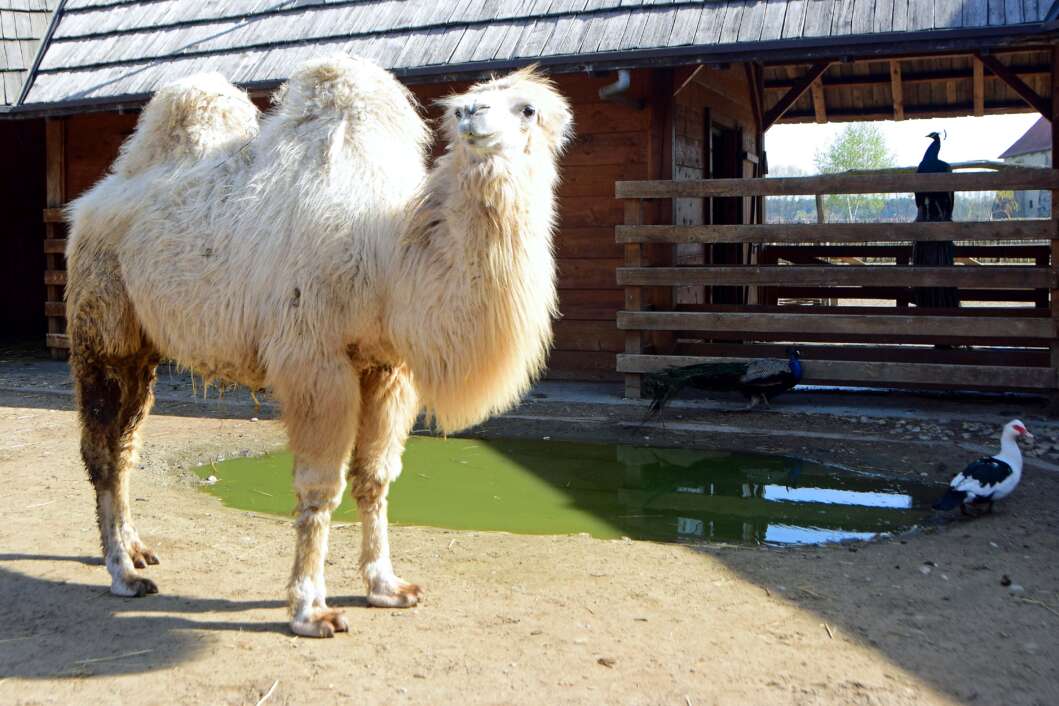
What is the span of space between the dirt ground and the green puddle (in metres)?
0.41

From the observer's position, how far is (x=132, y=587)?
4699 mm

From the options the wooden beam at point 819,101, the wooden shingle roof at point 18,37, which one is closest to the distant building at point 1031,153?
the wooden beam at point 819,101

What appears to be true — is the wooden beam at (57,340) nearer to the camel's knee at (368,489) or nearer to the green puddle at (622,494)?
the green puddle at (622,494)

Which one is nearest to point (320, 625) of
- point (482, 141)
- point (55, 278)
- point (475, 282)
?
point (475, 282)

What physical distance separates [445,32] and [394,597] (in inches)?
291

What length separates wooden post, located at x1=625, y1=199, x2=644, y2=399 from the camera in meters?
9.38

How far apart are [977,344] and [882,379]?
2.54 meters

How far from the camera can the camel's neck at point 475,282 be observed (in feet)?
12.7

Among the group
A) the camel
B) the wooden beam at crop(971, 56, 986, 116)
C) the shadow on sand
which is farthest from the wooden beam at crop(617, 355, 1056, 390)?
the wooden beam at crop(971, 56, 986, 116)

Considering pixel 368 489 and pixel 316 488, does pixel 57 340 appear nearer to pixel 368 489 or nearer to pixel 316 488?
pixel 368 489

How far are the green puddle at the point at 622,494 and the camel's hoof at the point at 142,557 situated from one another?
46.3 inches

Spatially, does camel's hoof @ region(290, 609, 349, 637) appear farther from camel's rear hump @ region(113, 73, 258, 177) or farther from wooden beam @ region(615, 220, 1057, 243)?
wooden beam @ region(615, 220, 1057, 243)

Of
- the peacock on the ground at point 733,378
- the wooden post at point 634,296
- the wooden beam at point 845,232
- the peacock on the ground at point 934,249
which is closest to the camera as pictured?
the wooden beam at point 845,232

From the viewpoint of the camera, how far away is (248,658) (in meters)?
3.98
